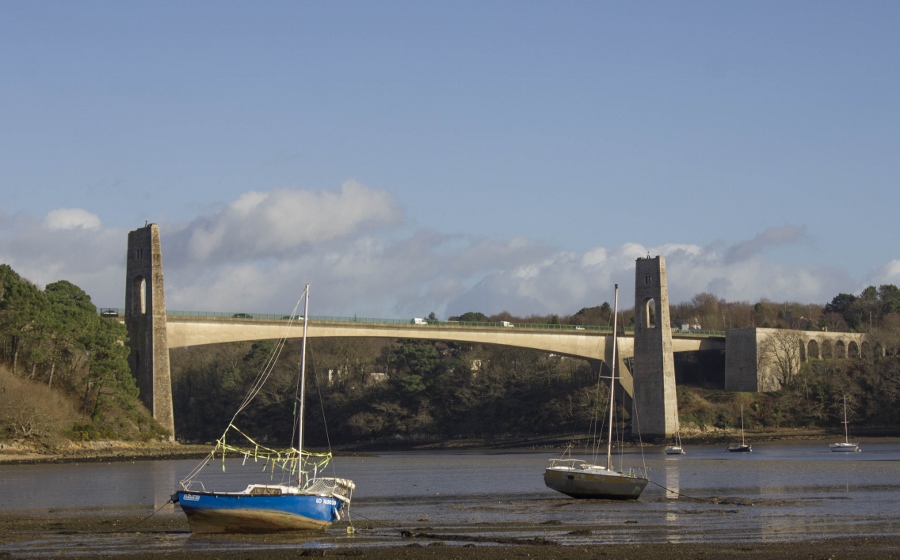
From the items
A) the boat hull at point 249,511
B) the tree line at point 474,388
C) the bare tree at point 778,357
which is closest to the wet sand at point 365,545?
the boat hull at point 249,511

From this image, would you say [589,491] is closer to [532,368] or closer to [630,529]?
[630,529]

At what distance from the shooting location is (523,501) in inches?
1702

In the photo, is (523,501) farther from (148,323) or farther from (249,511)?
(148,323)

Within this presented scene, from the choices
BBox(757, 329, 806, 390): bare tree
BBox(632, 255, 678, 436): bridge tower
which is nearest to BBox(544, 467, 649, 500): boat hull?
BBox(632, 255, 678, 436): bridge tower

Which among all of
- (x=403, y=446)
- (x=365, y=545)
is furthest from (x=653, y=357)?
(x=365, y=545)

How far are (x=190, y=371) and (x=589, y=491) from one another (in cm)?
9237

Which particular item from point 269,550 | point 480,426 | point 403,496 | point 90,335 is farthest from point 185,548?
point 480,426

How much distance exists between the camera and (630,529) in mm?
32531

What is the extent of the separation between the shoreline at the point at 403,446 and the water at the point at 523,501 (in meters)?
4.51

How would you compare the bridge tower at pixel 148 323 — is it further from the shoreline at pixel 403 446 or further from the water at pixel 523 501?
the water at pixel 523 501

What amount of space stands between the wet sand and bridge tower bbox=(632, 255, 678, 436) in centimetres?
6883

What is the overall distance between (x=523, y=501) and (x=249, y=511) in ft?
45.7

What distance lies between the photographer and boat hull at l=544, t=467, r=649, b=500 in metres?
42.6

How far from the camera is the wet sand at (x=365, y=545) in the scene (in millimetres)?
26531
